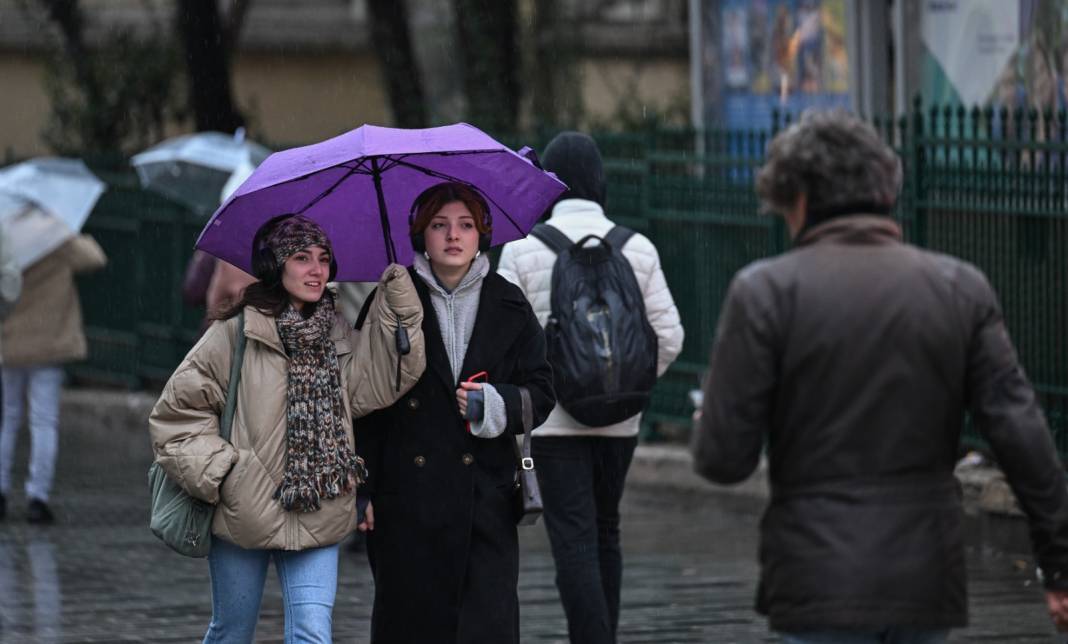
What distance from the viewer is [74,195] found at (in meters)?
11.2

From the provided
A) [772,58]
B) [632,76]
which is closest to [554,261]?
[772,58]

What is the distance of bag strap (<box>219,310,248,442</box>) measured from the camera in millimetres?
5512

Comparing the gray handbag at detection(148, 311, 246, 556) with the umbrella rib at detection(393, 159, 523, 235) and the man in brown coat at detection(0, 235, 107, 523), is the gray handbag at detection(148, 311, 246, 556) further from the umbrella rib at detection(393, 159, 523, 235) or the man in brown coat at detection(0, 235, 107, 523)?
the man in brown coat at detection(0, 235, 107, 523)

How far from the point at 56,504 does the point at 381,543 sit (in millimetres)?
6450

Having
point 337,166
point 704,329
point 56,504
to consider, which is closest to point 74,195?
point 56,504

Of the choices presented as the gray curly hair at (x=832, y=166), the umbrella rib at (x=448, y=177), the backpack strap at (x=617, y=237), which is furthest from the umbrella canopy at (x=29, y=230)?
the gray curly hair at (x=832, y=166)

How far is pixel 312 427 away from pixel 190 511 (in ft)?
1.34

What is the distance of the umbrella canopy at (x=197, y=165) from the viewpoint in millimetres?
12070

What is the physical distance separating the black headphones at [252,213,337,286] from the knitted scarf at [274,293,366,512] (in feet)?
0.49

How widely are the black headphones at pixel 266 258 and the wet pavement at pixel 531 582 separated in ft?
7.96

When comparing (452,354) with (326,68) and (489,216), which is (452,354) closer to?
(489,216)

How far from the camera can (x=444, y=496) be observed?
5.63 metres

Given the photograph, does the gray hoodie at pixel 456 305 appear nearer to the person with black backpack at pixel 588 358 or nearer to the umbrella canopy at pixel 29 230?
the person with black backpack at pixel 588 358

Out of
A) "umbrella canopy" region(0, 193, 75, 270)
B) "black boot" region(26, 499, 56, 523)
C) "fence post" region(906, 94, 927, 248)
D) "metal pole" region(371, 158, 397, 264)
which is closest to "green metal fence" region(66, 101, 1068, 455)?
"fence post" region(906, 94, 927, 248)
